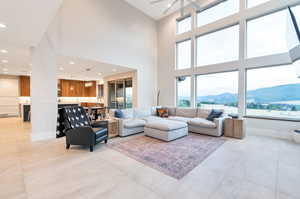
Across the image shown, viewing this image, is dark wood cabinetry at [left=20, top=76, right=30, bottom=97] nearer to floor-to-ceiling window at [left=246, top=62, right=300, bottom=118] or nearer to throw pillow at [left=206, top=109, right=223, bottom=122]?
throw pillow at [left=206, top=109, right=223, bottom=122]

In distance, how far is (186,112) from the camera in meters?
5.86

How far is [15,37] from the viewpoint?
3191 mm

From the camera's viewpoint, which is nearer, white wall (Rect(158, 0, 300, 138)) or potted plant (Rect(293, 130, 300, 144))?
potted plant (Rect(293, 130, 300, 144))

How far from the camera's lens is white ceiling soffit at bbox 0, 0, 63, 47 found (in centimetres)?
202

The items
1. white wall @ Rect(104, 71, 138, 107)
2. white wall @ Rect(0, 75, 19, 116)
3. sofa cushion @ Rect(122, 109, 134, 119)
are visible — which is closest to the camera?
sofa cushion @ Rect(122, 109, 134, 119)

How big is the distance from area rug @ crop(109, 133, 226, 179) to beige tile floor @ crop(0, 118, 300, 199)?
16 cm

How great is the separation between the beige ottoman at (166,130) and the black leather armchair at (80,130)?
135 cm

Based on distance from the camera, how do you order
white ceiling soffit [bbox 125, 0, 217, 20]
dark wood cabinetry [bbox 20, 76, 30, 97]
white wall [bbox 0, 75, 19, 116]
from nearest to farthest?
white ceiling soffit [bbox 125, 0, 217, 20] < white wall [bbox 0, 75, 19, 116] < dark wood cabinetry [bbox 20, 76, 30, 97]

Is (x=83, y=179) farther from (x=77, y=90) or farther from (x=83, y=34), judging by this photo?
(x=77, y=90)

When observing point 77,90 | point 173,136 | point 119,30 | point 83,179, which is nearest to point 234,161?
point 173,136

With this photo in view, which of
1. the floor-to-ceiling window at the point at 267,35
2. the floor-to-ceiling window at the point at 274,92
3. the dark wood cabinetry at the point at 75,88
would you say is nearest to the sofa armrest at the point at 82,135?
the floor-to-ceiling window at the point at 274,92

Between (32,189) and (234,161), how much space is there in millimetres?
3314

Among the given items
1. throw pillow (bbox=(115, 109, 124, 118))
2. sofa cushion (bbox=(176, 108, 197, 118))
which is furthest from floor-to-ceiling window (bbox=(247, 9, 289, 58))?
throw pillow (bbox=(115, 109, 124, 118))

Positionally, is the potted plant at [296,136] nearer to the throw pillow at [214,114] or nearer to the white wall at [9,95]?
the throw pillow at [214,114]
